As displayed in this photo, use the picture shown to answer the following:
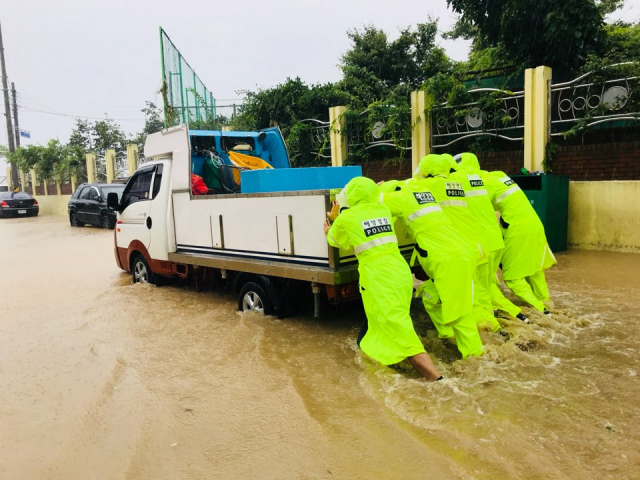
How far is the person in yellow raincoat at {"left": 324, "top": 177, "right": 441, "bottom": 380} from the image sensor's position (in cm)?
401

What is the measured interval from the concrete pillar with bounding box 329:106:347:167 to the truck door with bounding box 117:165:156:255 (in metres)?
6.27

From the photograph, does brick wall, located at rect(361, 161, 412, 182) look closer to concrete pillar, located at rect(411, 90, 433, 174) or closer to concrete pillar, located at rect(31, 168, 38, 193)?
concrete pillar, located at rect(411, 90, 433, 174)

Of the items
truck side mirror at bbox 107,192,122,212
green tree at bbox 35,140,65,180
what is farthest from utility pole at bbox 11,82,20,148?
truck side mirror at bbox 107,192,122,212

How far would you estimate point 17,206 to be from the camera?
25188 millimetres

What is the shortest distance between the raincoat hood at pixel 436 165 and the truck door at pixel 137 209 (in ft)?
13.2

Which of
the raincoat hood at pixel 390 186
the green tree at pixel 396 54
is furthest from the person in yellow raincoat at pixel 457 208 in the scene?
the green tree at pixel 396 54

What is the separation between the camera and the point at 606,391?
3.69m

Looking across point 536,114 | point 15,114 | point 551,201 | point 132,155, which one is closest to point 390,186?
point 551,201

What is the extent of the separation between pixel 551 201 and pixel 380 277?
19.2 feet

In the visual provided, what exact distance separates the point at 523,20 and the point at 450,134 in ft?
9.92

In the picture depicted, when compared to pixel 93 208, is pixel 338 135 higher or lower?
higher

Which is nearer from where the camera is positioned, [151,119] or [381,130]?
[381,130]

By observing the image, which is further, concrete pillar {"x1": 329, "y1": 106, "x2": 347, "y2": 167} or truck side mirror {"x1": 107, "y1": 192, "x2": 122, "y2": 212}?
concrete pillar {"x1": 329, "y1": 106, "x2": 347, "y2": 167}

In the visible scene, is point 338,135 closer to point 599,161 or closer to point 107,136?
point 599,161
